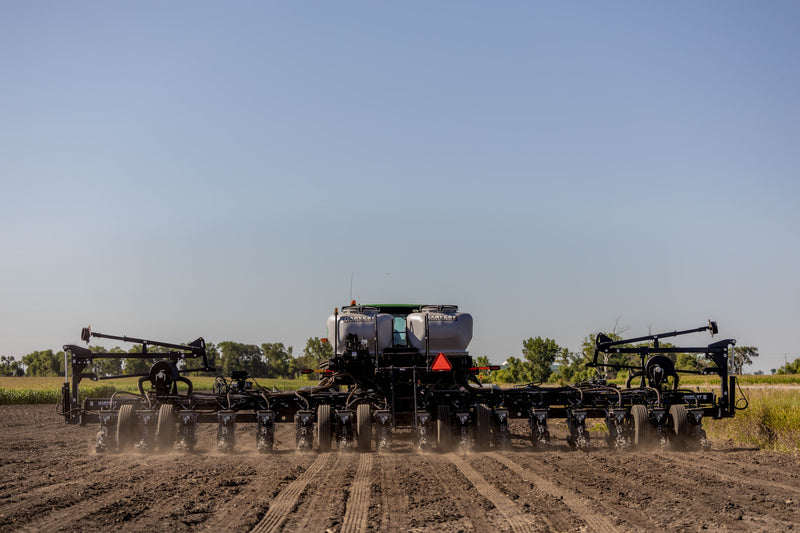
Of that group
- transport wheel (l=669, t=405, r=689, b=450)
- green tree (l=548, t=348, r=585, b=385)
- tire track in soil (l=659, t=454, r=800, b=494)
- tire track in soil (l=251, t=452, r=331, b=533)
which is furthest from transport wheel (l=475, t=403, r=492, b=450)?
green tree (l=548, t=348, r=585, b=385)

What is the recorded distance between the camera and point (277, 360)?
107m

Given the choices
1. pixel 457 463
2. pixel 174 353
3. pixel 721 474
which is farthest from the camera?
pixel 174 353

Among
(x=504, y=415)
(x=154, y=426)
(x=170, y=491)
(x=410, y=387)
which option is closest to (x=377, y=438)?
(x=410, y=387)

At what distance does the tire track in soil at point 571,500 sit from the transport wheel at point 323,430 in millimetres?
4397

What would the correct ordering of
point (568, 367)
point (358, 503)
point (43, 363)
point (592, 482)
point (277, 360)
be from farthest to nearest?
point (43, 363)
point (277, 360)
point (568, 367)
point (592, 482)
point (358, 503)

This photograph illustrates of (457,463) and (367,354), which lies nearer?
(457,463)

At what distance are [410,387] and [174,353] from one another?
6100mm

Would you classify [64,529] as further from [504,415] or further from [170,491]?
[504,415]

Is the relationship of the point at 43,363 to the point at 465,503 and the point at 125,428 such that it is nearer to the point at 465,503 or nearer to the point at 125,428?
the point at 125,428

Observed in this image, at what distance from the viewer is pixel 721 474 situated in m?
12.3

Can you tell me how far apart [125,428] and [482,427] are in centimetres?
777

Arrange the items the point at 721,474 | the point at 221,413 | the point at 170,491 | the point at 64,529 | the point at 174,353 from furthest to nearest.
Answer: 1. the point at 174,353
2. the point at 221,413
3. the point at 721,474
4. the point at 170,491
5. the point at 64,529

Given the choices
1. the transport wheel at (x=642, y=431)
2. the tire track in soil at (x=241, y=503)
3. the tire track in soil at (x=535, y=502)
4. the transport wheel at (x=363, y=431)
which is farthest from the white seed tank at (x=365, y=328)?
the transport wheel at (x=642, y=431)

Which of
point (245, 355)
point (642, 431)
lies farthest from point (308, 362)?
point (642, 431)
